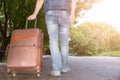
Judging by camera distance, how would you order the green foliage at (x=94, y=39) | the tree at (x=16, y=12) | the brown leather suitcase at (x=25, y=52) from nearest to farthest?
the brown leather suitcase at (x=25, y=52) → the tree at (x=16, y=12) → the green foliage at (x=94, y=39)

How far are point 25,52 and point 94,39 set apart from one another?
260ft

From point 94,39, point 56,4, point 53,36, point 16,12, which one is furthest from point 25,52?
point 94,39

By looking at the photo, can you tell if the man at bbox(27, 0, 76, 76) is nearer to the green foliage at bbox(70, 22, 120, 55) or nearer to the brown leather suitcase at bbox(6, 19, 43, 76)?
the brown leather suitcase at bbox(6, 19, 43, 76)

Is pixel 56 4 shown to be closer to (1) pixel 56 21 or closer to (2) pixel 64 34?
(1) pixel 56 21

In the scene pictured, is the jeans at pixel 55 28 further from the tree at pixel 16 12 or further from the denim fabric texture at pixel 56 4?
the tree at pixel 16 12

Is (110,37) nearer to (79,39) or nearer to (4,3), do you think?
(79,39)

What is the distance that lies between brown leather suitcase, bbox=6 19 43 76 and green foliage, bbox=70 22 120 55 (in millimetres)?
69213

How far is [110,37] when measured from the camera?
297 feet

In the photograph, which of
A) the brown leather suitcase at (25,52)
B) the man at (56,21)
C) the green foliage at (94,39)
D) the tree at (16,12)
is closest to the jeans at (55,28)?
the man at (56,21)

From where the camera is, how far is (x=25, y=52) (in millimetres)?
7191

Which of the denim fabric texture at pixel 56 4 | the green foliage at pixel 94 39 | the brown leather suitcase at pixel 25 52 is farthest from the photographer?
the green foliage at pixel 94 39

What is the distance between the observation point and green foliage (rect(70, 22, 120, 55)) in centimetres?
7994

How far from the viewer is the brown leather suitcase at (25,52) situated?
23.2 feet

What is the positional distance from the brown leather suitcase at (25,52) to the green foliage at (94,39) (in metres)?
69.2
